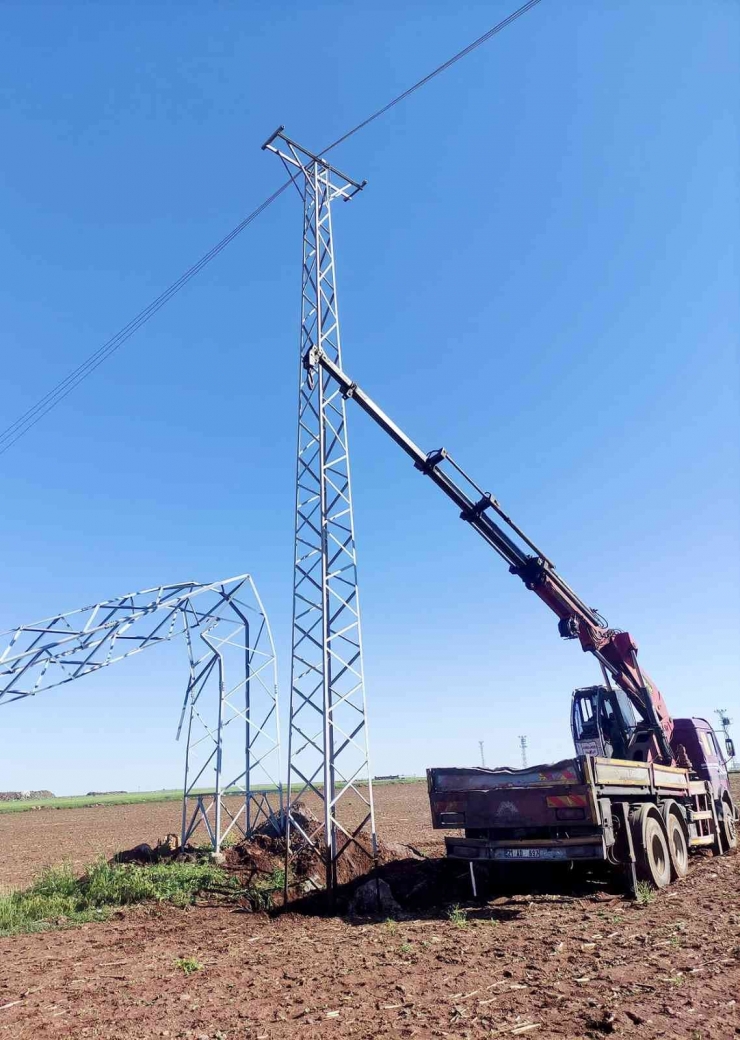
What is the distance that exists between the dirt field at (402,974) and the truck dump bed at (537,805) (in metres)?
0.90

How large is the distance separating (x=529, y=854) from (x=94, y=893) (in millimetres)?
8371

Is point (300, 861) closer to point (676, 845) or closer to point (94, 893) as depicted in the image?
point (94, 893)

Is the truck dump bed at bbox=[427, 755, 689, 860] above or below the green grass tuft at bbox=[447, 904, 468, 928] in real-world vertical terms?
above

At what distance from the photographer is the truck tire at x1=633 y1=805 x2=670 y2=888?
37.4 feet

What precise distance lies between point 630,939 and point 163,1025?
220 inches

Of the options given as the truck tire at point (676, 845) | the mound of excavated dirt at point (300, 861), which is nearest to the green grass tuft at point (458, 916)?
the mound of excavated dirt at point (300, 861)

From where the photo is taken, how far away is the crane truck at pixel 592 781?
35.4 feet

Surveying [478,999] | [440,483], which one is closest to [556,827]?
[478,999]

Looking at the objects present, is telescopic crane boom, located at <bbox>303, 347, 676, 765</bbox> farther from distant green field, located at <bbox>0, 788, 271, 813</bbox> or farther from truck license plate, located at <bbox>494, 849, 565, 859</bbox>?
distant green field, located at <bbox>0, 788, 271, 813</bbox>

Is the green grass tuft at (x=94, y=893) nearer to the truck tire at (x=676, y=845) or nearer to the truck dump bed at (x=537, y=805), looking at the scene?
the truck dump bed at (x=537, y=805)

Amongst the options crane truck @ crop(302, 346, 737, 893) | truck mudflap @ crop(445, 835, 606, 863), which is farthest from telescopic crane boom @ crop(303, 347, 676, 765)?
truck mudflap @ crop(445, 835, 606, 863)

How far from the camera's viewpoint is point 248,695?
1823 centimetres

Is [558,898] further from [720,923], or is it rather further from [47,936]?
[47,936]

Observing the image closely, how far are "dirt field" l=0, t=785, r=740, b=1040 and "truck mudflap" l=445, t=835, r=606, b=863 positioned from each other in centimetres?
76
